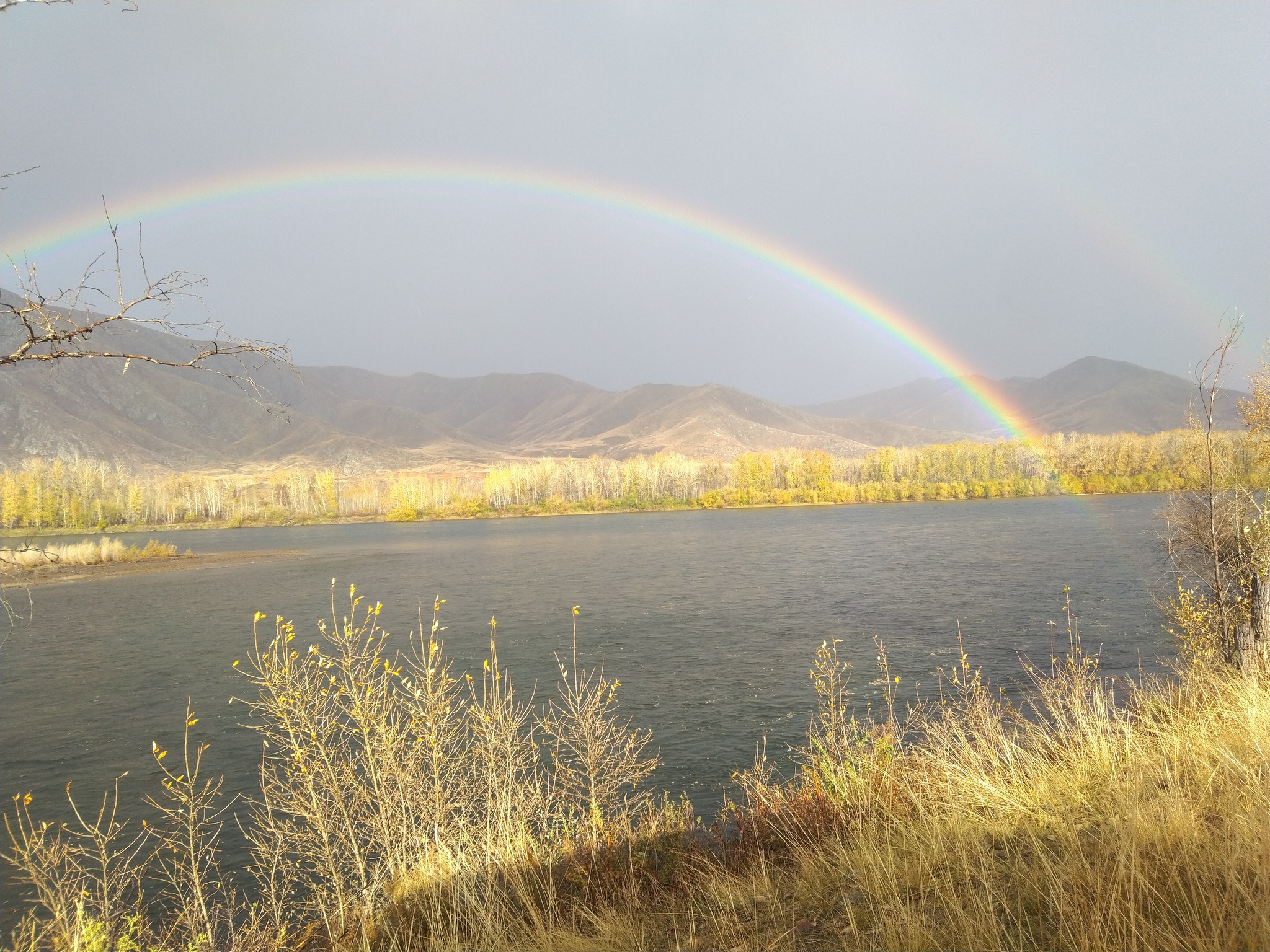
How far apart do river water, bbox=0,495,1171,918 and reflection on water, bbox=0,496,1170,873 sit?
119mm

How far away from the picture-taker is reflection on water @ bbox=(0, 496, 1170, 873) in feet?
55.1

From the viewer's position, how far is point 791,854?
7.24 metres

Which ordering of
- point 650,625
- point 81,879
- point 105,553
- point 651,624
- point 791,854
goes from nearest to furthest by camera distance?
1. point 791,854
2. point 81,879
3. point 650,625
4. point 651,624
5. point 105,553

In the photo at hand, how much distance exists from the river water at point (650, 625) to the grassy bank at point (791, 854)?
4666 mm

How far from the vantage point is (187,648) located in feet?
92.6

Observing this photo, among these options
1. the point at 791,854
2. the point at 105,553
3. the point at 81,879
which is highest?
the point at 105,553

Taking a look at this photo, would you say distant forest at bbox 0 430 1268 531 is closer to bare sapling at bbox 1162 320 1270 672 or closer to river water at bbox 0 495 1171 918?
river water at bbox 0 495 1171 918

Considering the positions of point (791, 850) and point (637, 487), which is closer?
point (791, 850)

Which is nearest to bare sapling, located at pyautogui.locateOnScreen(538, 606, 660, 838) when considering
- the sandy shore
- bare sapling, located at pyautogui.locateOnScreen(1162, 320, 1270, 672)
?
bare sapling, located at pyautogui.locateOnScreen(1162, 320, 1270, 672)

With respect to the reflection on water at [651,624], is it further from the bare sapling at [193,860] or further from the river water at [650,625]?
the bare sapling at [193,860]

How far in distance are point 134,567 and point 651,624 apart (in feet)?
171

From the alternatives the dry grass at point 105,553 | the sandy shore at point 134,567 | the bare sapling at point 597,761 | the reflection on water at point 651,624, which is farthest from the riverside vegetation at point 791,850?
the dry grass at point 105,553

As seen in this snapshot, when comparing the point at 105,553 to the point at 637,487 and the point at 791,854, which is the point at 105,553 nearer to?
the point at 791,854

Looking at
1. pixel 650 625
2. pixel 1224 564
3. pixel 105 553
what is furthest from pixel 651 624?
pixel 105 553
